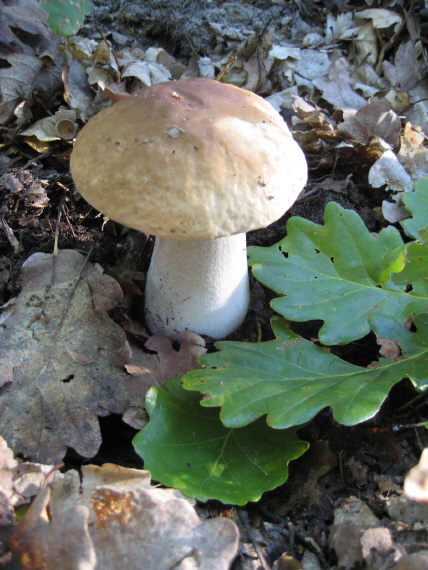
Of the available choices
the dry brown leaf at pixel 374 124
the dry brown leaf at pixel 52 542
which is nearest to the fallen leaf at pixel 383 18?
the dry brown leaf at pixel 374 124

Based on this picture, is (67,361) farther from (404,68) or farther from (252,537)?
(404,68)

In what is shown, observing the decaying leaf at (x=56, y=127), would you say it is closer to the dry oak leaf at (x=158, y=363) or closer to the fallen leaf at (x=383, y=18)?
Answer: the dry oak leaf at (x=158, y=363)

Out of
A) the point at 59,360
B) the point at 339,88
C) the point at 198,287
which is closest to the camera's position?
the point at 59,360

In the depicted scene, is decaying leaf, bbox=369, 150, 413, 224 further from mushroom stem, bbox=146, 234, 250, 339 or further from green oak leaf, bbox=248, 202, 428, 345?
mushroom stem, bbox=146, 234, 250, 339

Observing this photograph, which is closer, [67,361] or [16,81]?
[67,361]

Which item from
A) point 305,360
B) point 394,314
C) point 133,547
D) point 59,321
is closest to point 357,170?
point 394,314

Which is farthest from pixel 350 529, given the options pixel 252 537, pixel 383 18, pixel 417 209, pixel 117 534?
pixel 383 18
